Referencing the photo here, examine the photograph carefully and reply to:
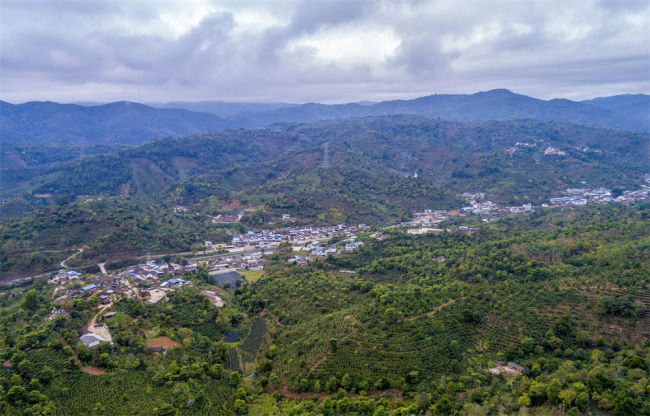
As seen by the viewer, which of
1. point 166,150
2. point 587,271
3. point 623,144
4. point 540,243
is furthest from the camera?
point 166,150

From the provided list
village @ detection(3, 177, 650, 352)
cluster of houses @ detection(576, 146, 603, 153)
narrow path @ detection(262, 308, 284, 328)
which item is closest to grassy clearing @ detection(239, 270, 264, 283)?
village @ detection(3, 177, 650, 352)

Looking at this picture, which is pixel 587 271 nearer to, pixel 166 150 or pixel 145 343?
pixel 145 343

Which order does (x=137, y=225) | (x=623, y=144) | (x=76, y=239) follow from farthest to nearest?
(x=623, y=144) < (x=137, y=225) < (x=76, y=239)

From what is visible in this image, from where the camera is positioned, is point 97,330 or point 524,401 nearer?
point 524,401

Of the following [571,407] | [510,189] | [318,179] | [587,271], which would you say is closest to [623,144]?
[510,189]

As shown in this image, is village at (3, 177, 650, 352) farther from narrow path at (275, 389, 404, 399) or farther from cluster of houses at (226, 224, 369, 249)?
narrow path at (275, 389, 404, 399)

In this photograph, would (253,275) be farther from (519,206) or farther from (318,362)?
(519,206)

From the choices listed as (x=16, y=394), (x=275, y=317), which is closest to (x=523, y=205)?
(x=275, y=317)

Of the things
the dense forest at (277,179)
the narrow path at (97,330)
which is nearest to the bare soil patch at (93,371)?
the narrow path at (97,330)

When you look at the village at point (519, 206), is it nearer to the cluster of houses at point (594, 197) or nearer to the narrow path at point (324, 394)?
the cluster of houses at point (594, 197)
